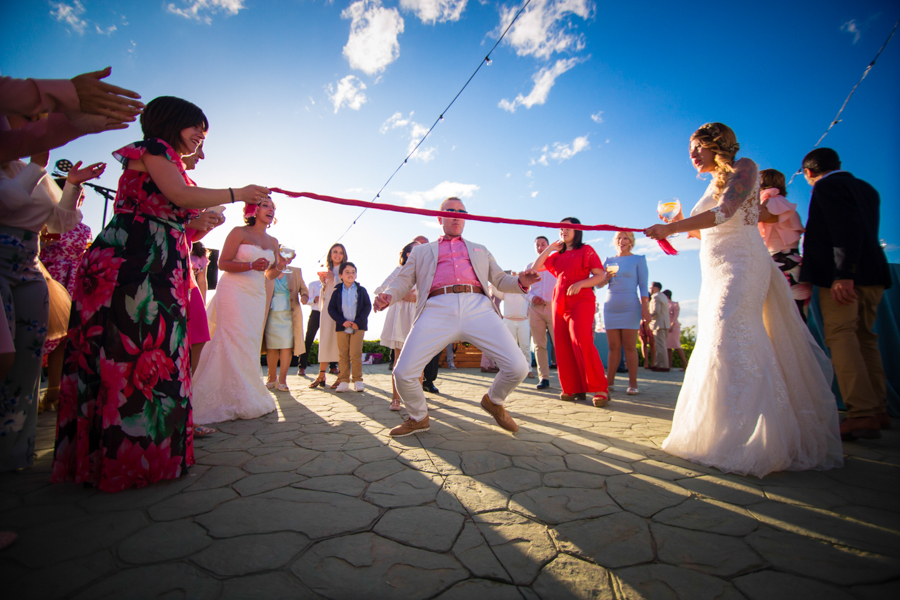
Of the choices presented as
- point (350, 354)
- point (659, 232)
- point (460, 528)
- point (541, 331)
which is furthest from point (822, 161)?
point (350, 354)

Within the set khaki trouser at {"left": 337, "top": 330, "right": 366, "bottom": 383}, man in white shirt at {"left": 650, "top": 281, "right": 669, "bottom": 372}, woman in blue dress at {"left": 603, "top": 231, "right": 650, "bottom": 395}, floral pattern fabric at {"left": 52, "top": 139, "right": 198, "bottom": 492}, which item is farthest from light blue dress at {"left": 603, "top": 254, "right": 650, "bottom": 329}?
floral pattern fabric at {"left": 52, "top": 139, "right": 198, "bottom": 492}

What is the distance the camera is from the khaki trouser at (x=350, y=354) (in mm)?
5531

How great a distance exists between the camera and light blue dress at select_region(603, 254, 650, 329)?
5133 mm

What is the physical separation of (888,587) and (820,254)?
259 cm

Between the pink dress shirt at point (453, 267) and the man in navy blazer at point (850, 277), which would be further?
the pink dress shirt at point (453, 267)

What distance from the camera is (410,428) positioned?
9.87 ft

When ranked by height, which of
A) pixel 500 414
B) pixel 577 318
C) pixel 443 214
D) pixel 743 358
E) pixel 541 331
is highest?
pixel 443 214

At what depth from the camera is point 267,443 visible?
276 centimetres

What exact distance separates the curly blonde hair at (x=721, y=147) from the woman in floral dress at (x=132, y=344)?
2.98 metres

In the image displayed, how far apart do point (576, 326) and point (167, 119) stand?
4032mm

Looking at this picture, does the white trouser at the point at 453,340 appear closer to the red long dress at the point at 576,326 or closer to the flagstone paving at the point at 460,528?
the flagstone paving at the point at 460,528

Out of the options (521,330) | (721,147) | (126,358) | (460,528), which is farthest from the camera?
(521,330)

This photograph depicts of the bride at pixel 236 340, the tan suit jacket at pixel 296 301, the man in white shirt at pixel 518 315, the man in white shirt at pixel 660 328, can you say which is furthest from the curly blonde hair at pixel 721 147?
the man in white shirt at pixel 660 328

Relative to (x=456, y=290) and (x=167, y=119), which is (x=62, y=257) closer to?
(x=167, y=119)
